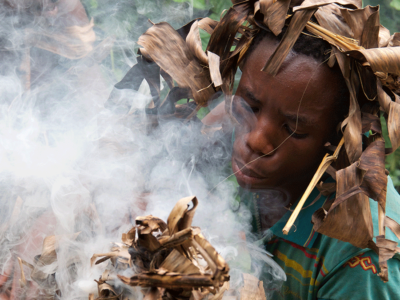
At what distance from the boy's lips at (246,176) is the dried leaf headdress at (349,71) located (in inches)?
6.5

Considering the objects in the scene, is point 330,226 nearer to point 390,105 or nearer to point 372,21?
point 390,105

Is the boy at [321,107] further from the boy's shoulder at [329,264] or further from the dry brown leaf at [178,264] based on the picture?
the dry brown leaf at [178,264]

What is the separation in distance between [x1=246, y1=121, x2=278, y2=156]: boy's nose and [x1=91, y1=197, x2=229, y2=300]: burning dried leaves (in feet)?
0.97

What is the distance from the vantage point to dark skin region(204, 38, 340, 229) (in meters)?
0.81

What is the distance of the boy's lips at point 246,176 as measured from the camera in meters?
0.91

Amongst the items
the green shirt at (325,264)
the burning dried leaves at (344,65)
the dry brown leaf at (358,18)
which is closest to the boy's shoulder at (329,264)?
the green shirt at (325,264)

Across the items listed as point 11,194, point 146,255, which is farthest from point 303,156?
point 11,194

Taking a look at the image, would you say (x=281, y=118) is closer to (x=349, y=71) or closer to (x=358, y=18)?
(x=349, y=71)

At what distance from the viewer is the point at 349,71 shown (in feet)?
2.62

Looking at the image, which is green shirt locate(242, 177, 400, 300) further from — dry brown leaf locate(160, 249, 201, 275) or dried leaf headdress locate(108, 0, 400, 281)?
dry brown leaf locate(160, 249, 201, 275)

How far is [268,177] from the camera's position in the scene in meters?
0.91

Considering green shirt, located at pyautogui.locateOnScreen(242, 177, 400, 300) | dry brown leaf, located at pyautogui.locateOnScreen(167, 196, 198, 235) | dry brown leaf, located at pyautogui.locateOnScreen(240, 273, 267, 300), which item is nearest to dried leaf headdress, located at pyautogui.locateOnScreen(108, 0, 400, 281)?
green shirt, located at pyautogui.locateOnScreen(242, 177, 400, 300)

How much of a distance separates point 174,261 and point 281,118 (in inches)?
17.0

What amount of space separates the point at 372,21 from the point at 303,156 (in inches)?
13.7
